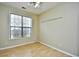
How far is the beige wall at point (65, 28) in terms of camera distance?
8.30ft

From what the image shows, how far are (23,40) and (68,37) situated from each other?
2.78 meters

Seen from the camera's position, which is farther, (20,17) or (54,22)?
(20,17)

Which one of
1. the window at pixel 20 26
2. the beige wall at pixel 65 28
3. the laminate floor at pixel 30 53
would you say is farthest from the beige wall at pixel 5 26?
the beige wall at pixel 65 28

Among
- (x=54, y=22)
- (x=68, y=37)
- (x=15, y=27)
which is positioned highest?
(x=54, y=22)

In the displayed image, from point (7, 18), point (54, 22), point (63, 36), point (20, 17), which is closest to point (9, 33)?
point (7, 18)

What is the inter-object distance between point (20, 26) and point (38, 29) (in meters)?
1.47

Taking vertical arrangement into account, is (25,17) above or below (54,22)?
above

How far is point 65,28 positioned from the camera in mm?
2967

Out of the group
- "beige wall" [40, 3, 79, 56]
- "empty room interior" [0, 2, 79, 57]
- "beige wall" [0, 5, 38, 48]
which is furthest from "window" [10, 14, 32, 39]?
"beige wall" [40, 3, 79, 56]

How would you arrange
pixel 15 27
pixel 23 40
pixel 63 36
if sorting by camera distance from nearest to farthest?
pixel 63 36 → pixel 15 27 → pixel 23 40

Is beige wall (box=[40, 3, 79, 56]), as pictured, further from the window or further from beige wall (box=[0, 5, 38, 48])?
beige wall (box=[0, 5, 38, 48])

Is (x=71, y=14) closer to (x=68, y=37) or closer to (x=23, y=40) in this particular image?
(x=68, y=37)

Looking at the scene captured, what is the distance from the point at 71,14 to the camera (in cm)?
269

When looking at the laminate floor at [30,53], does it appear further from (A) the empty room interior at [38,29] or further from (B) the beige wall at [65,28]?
(B) the beige wall at [65,28]
